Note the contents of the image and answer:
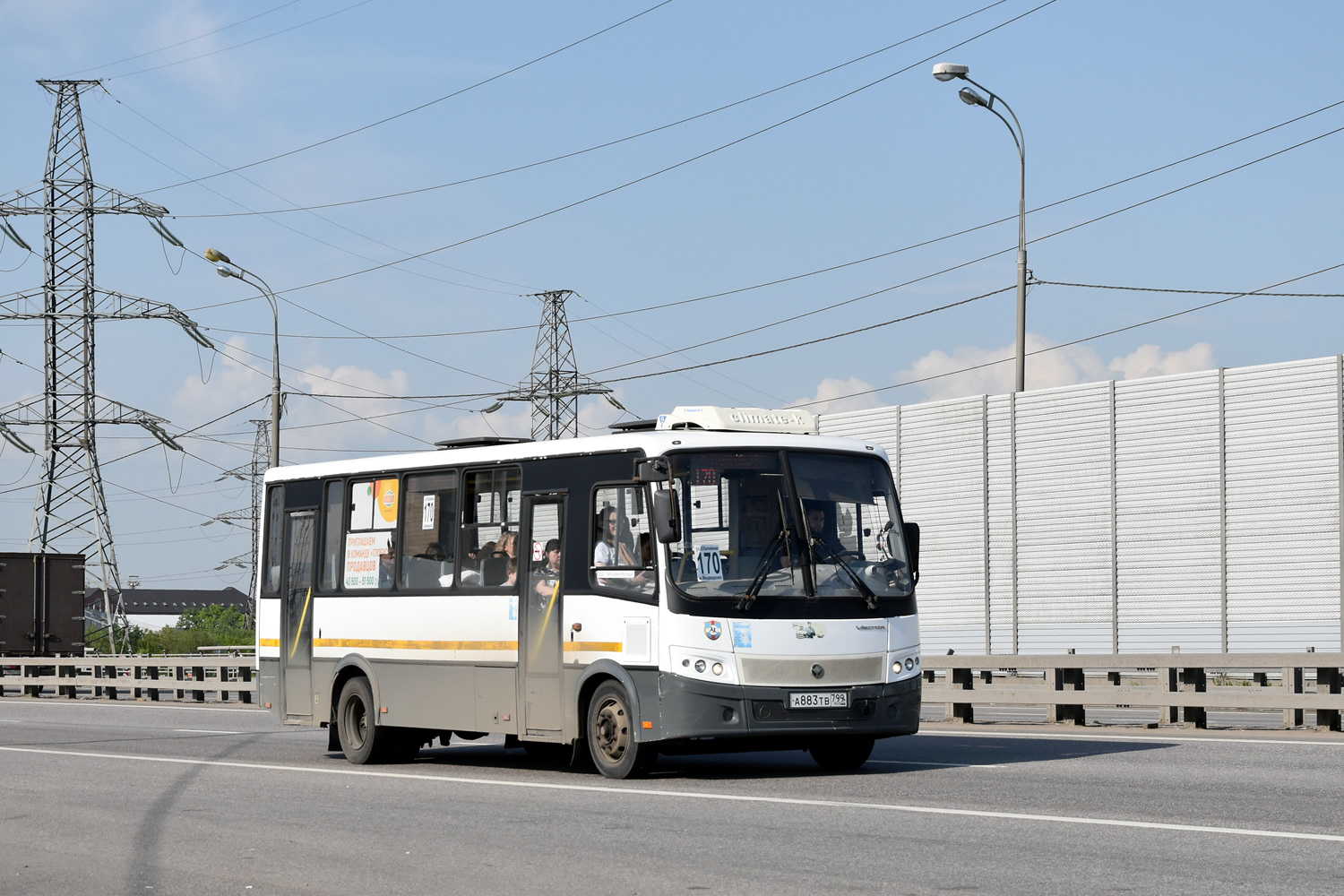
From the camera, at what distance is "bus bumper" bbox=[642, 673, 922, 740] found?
1341 centimetres

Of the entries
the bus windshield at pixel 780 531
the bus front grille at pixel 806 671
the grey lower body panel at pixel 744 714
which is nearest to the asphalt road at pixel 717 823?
the grey lower body panel at pixel 744 714

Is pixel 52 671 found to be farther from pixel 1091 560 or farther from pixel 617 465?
pixel 617 465

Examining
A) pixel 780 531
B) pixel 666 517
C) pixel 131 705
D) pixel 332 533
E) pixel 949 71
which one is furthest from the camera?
pixel 131 705

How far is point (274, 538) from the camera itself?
62.2ft

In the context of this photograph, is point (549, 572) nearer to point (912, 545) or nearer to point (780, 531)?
point (780, 531)

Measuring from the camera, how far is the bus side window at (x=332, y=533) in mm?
17734

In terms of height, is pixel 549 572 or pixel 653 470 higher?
pixel 653 470

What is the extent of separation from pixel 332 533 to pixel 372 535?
78cm

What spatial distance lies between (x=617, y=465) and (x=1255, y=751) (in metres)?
6.13

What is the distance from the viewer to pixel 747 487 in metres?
Answer: 14.0

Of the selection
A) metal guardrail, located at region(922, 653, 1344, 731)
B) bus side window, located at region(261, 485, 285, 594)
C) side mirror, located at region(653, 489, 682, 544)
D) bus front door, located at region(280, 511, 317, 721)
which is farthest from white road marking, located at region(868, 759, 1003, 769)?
bus side window, located at region(261, 485, 285, 594)

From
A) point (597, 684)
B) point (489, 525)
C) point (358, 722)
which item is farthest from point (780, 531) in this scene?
point (358, 722)

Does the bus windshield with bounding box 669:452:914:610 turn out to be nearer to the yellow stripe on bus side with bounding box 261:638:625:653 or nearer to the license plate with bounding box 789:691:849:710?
the license plate with bounding box 789:691:849:710

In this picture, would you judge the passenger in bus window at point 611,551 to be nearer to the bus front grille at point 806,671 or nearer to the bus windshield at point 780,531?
the bus windshield at point 780,531
